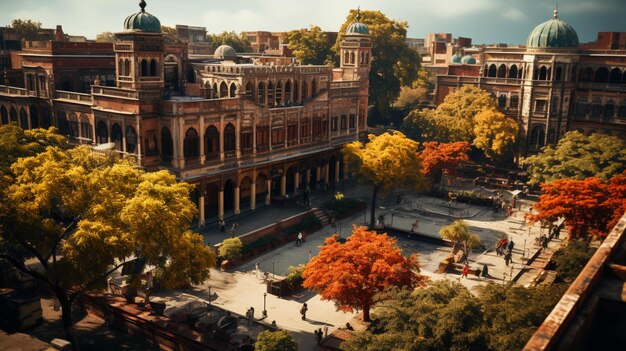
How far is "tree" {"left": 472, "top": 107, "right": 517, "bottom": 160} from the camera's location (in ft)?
213

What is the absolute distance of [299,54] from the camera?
274 ft

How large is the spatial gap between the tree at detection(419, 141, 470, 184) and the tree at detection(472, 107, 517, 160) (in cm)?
547

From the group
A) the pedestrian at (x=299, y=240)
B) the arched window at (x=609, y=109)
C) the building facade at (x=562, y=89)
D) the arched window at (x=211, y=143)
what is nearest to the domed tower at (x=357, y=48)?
the building facade at (x=562, y=89)

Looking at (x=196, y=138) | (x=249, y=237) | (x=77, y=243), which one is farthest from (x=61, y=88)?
(x=77, y=243)

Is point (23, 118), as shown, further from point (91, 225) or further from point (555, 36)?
point (555, 36)

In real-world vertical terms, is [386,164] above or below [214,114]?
below

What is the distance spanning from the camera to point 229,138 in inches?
1953

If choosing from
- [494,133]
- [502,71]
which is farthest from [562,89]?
[494,133]

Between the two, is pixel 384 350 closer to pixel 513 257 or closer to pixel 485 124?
pixel 513 257

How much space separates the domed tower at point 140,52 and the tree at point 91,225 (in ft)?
52.1

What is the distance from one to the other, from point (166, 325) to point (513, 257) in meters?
27.4

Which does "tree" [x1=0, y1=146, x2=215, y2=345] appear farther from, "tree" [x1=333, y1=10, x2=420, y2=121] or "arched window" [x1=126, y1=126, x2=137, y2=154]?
"tree" [x1=333, y1=10, x2=420, y2=121]

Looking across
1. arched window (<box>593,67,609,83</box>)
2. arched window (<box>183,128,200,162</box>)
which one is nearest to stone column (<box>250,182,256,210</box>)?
arched window (<box>183,128,200,162</box>)

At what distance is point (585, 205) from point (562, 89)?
31.1 meters
